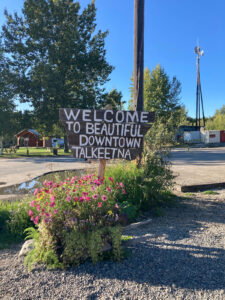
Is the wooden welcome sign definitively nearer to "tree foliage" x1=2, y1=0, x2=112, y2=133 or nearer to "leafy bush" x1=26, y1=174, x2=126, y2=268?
"leafy bush" x1=26, y1=174, x2=126, y2=268

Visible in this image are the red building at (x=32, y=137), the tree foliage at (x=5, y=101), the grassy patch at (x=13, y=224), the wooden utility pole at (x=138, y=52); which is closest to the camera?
the grassy patch at (x=13, y=224)

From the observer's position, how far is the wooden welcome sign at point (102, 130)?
13.6 ft

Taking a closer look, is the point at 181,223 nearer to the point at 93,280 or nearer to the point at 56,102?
the point at 93,280

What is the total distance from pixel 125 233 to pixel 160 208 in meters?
1.50

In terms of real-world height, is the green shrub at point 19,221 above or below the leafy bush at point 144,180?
below

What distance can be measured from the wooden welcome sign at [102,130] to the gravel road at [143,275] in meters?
1.70

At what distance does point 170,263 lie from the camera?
8.67ft

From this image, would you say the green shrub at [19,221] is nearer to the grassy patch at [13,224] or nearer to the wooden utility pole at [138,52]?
the grassy patch at [13,224]

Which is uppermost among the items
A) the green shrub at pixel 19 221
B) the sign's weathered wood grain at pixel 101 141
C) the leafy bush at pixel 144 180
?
the sign's weathered wood grain at pixel 101 141

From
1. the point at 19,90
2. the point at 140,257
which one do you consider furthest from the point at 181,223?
the point at 19,90

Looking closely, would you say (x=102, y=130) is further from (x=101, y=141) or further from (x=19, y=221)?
(x=19, y=221)

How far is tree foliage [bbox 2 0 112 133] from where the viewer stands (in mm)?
22188

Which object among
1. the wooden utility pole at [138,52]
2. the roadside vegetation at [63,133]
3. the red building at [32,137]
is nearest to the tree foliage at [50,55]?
the roadside vegetation at [63,133]

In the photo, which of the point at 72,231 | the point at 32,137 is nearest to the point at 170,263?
the point at 72,231
